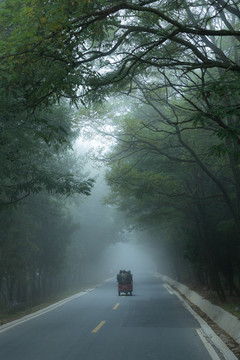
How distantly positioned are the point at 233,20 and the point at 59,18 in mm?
9221

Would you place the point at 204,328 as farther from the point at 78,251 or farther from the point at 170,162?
the point at 78,251

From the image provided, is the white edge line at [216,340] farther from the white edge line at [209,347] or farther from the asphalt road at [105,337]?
the asphalt road at [105,337]

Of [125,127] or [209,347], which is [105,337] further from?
[125,127]

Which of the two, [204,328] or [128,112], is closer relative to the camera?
[204,328]

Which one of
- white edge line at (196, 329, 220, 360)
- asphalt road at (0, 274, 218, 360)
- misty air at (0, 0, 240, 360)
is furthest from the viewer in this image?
asphalt road at (0, 274, 218, 360)

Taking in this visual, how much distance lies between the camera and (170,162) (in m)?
18.9

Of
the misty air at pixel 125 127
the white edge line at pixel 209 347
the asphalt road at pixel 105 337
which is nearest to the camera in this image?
the misty air at pixel 125 127

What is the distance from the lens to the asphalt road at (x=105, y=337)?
866cm

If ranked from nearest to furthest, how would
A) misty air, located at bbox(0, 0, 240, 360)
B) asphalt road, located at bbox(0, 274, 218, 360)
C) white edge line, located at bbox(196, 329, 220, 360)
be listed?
misty air, located at bbox(0, 0, 240, 360), white edge line, located at bbox(196, 329, 220, 360), asphalt road, located at bbox(0, 274, 218, 360)

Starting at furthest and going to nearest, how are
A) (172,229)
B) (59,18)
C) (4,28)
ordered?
(172,229) < (4,28) < (59,18)

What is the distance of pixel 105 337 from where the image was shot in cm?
1082

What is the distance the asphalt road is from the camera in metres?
8.66

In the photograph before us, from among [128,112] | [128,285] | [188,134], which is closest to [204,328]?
[188,134]

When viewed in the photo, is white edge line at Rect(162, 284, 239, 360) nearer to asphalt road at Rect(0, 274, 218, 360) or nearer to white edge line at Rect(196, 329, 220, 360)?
white edge line at Rect(196, 329, 220, 360)
